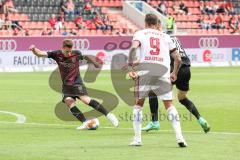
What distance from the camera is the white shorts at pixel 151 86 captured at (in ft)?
A: 38.8

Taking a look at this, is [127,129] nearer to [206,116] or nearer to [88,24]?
[206,116]

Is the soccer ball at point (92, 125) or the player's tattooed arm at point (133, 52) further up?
the player's tattooed arm at point (133, 52)

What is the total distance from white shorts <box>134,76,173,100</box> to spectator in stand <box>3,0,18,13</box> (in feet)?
101

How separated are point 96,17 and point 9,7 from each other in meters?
5.37

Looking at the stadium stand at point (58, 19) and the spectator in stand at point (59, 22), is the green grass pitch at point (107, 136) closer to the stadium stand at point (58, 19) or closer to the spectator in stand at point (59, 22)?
the stadium stand at point (58, 19)

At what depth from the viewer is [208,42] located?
4088 centimetres

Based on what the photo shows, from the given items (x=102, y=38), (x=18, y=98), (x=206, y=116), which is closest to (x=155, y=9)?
(x=102, y=38)

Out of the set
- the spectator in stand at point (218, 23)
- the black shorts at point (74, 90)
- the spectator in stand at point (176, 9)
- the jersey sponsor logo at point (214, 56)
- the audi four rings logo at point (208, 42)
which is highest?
the black shorts at point (74, 90)

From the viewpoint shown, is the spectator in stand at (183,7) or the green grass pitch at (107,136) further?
the spectator in stand at (183,7)

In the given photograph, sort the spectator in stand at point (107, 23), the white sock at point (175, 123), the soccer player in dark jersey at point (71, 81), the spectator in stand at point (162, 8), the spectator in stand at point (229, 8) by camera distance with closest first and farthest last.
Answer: the white sock at point (175, 123), the soccer player in dark jersey at point (71, 81), the spectator in stand at point (107, 23), the spectator in stand at point (162, 8), the spectator in stand at point (229, 8)

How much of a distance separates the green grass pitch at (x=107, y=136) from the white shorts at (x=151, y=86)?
0.83 m

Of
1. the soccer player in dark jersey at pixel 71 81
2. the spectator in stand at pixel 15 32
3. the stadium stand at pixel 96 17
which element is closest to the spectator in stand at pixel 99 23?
the stadium stand at pixel 96 17

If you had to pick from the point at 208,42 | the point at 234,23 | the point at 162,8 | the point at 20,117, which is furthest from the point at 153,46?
the point at 234,23

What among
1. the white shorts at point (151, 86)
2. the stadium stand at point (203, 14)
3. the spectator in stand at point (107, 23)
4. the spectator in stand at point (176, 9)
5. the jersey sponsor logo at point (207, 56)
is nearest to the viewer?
the white shorts at point (151, 86)
